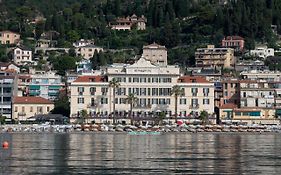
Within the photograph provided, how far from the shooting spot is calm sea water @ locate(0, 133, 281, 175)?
74.3 m

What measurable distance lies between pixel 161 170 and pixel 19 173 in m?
8.25

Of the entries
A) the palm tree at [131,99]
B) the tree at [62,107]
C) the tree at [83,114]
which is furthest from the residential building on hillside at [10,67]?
the palm tree at [131,99]

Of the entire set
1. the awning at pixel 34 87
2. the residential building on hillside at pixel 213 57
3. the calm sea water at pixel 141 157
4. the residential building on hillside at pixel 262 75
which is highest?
the residential building on hillside at pixel 213 57

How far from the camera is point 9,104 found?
159625 millimetres

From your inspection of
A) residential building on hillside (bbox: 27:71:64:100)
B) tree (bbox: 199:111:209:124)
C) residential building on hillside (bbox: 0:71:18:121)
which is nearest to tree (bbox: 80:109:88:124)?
residential building on hillside (bbox: 0:71:18:121)

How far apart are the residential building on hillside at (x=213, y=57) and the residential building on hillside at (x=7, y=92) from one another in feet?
121

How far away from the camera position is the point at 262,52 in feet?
643

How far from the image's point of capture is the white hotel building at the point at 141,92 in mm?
151625

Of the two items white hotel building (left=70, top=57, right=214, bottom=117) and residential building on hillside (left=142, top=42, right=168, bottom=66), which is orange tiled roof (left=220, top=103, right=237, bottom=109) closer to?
white hotel building (left=70, top=57, right=214, bottom=117)

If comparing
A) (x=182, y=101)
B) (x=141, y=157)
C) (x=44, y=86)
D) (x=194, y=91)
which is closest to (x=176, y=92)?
(x=182, y=101)

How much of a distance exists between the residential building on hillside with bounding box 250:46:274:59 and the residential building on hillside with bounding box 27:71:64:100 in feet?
123

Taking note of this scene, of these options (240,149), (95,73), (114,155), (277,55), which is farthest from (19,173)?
(277,55)

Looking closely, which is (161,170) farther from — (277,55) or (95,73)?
(277,55)

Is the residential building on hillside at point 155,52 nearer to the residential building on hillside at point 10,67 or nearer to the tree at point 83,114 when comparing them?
the residential building on hillside at point 10,67
